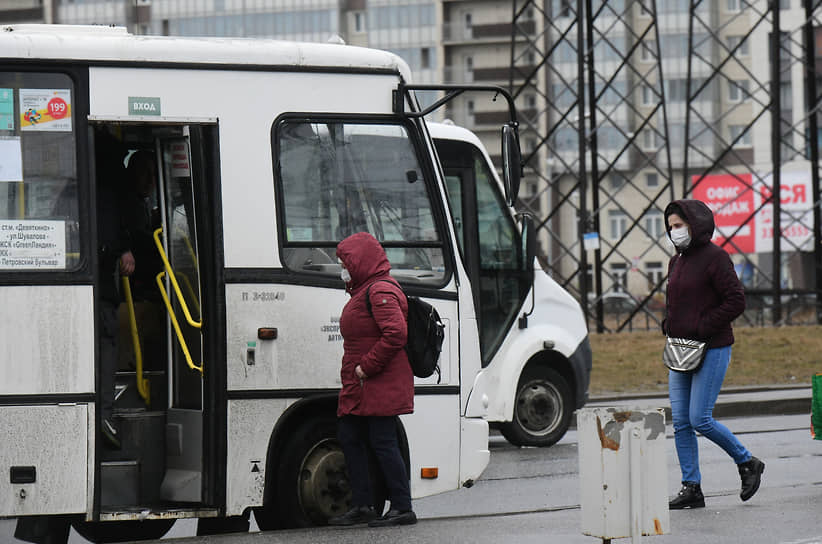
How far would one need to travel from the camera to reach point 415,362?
7.82 m

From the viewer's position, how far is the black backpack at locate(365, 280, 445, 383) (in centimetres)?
780

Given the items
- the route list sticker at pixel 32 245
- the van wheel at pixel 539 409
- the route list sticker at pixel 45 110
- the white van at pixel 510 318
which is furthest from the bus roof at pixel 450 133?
the route list sticker at pixel 32 245

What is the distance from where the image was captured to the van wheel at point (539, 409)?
44.4ft

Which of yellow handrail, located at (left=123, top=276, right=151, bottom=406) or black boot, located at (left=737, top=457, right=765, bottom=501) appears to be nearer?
yellow handrail, located at (left=123, top=276, right=151, bottom=406)

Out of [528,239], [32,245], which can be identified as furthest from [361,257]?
[528,239]

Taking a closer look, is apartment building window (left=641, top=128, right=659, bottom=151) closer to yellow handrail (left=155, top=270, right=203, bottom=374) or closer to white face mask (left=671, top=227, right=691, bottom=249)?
white face mask (left=671, top=227, right=691, bottom=249)

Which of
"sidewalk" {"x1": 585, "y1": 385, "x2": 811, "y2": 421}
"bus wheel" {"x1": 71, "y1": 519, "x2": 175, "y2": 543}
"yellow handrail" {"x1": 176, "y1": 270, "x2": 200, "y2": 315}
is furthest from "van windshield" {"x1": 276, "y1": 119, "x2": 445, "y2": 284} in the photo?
"sidewalk" {"x1": 585, "y1": 385, "x2": 811, "y2": 421}

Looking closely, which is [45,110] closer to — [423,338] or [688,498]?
[423,338]

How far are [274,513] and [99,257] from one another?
1787 millimetres

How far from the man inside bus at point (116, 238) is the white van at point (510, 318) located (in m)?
4.91

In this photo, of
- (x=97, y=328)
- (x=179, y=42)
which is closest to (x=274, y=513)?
(x=97, y=328)

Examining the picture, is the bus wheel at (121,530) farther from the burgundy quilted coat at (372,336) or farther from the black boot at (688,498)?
the black boot at (688,498)

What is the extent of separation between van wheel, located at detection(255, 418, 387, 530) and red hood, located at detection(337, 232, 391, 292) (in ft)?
3.22

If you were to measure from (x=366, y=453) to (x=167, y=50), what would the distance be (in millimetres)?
2523
